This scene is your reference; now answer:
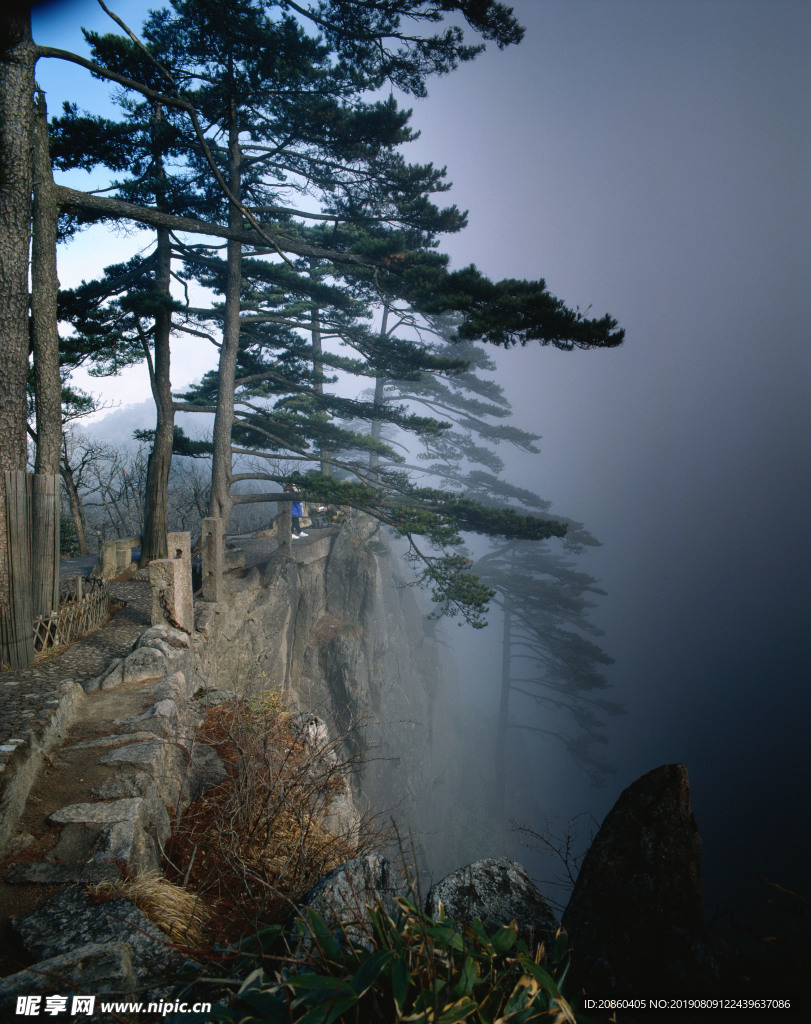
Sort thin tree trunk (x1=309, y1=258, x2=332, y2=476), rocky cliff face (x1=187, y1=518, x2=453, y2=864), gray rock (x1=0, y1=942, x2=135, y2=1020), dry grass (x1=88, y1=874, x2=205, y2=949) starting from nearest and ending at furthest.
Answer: gray rock (x1=0, y1=942, x2=135, y2=1020) → dry grass (x1=88, y1=874, x2=205, y2=949) → rocky cliff face (x1=187, y1=518, x2=453, y2=864) → thin tree trunk (x1=309, y1=258, x2=332, y2=476)

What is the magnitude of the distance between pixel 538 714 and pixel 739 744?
61.4 ft

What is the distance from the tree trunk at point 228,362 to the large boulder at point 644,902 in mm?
10032

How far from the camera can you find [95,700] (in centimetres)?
473

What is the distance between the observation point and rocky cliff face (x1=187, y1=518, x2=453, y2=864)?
34.9ft

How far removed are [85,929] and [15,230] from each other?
7.17 metres

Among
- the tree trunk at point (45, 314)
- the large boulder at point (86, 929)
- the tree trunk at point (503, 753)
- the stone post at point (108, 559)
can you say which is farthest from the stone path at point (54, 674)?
the tree trunk at point (503, 753)

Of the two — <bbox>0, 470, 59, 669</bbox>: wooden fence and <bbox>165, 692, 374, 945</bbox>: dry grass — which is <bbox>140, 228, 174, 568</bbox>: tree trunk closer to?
<bbox>0, 470, 59, 669</bbox>: wooden fence

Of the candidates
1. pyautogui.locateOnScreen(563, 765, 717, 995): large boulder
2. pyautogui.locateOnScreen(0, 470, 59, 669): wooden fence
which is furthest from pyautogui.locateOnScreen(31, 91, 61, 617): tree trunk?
pyautogui.locateOnScreen(563, 765, 717, 995): large boulder

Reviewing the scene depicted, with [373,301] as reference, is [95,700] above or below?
below

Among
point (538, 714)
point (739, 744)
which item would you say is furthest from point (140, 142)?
point (538, 714)

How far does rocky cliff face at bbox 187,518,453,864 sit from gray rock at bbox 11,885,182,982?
4865mm

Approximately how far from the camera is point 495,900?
7.35 ft

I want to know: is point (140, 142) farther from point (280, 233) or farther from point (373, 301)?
point (373, 301)

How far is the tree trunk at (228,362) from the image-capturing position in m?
10.7
